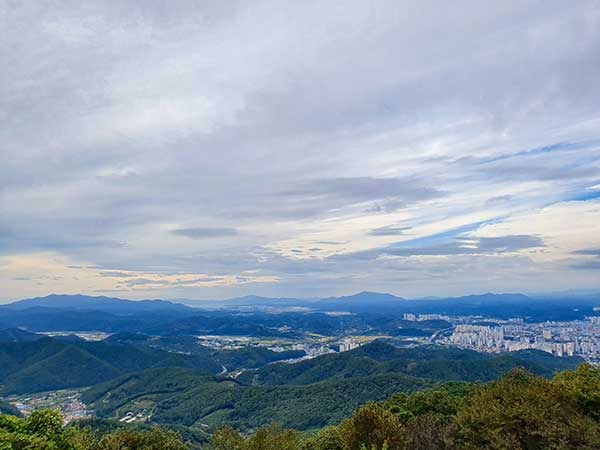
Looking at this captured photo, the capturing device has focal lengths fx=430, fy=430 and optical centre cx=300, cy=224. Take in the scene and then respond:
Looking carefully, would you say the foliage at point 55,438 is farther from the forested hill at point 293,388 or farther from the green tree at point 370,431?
the forested hill at point 293,388

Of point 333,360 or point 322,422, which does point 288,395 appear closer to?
point 322,422

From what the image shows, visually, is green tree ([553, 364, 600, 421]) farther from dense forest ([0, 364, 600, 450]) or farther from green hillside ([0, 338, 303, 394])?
green hillside ([0, 338, 303, 394])

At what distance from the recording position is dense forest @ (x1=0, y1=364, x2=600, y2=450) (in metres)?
17.7

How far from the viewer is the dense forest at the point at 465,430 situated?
58.0 feet

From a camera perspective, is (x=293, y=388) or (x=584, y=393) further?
(x=293, y=388)

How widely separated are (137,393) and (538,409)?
5526 inches

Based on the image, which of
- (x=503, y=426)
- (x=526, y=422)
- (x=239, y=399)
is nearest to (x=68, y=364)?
(x=239, y=399)

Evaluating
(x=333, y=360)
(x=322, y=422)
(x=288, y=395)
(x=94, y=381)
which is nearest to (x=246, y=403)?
(x=288, y=395)

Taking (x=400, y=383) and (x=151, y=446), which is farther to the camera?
(x=400, y=383)

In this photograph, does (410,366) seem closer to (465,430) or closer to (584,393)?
(584,393)

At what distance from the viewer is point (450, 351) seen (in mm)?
174250

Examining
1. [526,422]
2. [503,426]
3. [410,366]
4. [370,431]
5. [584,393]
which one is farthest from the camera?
[410,366]

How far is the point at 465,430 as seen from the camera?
20812 mm

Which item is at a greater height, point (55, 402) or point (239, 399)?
point (239, 399)
